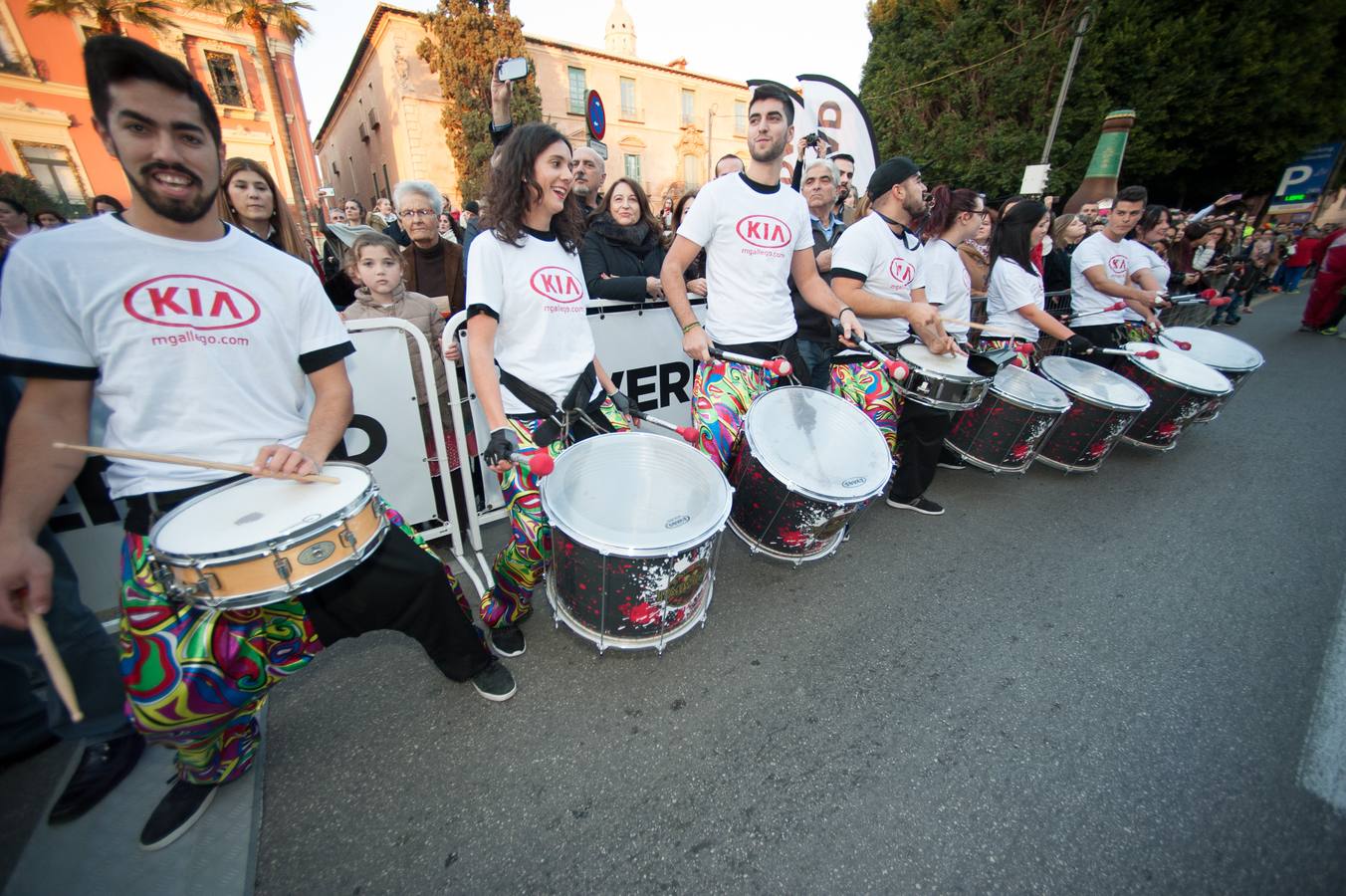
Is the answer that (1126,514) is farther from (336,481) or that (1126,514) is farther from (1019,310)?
(336,481)

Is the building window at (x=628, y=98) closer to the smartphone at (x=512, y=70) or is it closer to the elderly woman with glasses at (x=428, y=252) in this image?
the smartphone at (x=512, y=70)

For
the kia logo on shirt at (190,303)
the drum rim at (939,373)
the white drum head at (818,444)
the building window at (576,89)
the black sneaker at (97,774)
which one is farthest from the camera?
the building window at (576,89)

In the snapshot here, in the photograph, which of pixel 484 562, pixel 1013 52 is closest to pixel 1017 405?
pixel 484 562

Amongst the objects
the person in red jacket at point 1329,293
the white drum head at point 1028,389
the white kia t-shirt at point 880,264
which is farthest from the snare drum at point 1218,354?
the person in red jacket at point 1329,293

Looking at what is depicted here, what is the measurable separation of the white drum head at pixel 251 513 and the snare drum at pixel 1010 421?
370 centimetres

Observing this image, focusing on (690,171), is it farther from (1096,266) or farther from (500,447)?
(500,447)

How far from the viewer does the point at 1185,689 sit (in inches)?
83.4

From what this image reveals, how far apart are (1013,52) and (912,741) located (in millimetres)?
23584

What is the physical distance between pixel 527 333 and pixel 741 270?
1.16m

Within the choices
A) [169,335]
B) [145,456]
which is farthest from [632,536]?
[169,335]

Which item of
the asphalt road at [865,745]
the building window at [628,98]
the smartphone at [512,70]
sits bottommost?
the asphalt road at [865,745]

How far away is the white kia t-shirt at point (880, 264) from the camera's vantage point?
2859 mm

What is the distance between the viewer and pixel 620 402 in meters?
2.22

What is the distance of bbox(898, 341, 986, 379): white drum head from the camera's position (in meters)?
2.74
